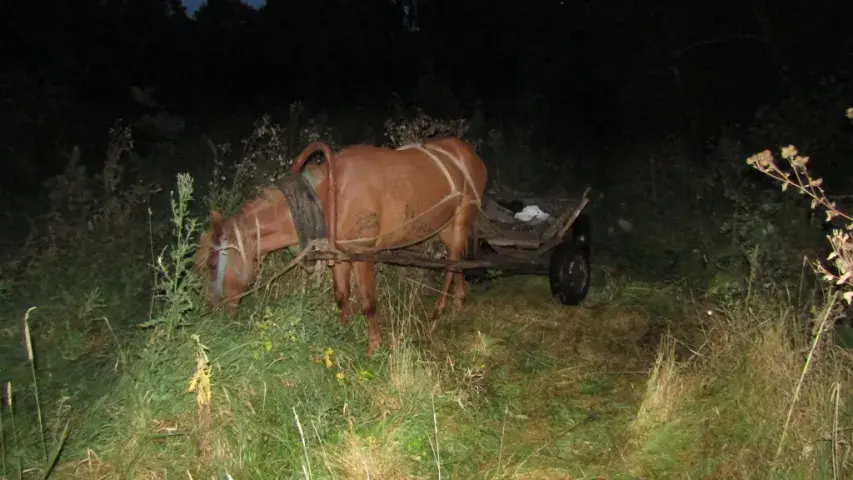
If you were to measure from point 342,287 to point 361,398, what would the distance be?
4.16ft

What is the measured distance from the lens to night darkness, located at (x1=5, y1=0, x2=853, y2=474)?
3.03 m

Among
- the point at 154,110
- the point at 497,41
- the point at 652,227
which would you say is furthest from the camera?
the point at 497,41

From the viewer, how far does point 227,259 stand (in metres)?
3.90

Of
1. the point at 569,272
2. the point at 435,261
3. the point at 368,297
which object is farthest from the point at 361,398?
the point at 569,272

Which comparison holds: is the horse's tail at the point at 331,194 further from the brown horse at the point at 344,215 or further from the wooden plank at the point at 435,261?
the wooden plank at the point at 435,261

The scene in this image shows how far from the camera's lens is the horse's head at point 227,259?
12.8 feet

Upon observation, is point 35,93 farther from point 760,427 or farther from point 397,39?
point 397,39

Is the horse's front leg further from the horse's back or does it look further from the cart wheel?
the cart wheel

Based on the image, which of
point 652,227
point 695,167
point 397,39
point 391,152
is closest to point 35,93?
point 391,152

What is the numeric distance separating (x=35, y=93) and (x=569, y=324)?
8692mm

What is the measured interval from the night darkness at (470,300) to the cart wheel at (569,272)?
0.02m

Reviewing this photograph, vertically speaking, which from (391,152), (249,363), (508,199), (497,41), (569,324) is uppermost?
(497,41)

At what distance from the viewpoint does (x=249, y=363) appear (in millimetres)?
3383

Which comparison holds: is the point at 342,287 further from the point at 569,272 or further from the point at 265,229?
the point at 569,272
